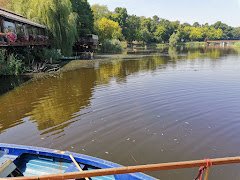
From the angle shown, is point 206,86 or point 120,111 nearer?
point 120,111

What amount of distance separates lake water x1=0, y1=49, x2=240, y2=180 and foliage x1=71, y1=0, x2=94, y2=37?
101 ft

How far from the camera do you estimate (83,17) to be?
48375 millimetres

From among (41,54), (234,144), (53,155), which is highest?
(41,54)

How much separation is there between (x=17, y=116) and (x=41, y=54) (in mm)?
19483

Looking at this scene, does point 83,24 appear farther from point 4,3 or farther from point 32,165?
point 32,165

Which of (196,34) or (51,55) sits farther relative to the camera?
(196,34)

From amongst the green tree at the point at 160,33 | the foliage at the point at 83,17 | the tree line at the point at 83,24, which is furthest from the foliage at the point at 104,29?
the green tree at the point at 160,33

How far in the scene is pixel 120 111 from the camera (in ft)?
40.5

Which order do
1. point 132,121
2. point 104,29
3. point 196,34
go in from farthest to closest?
1. point 196,34
2. point 104,29
3. point 132,121

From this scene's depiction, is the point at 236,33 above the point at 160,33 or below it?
above

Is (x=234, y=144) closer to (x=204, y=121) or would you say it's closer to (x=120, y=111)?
(x=204, y=121)

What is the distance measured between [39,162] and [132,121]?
544cm

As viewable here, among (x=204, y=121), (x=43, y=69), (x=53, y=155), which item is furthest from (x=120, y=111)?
(x=43, y=69)

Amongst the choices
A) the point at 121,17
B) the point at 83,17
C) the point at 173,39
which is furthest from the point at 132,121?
the point at 173,39
